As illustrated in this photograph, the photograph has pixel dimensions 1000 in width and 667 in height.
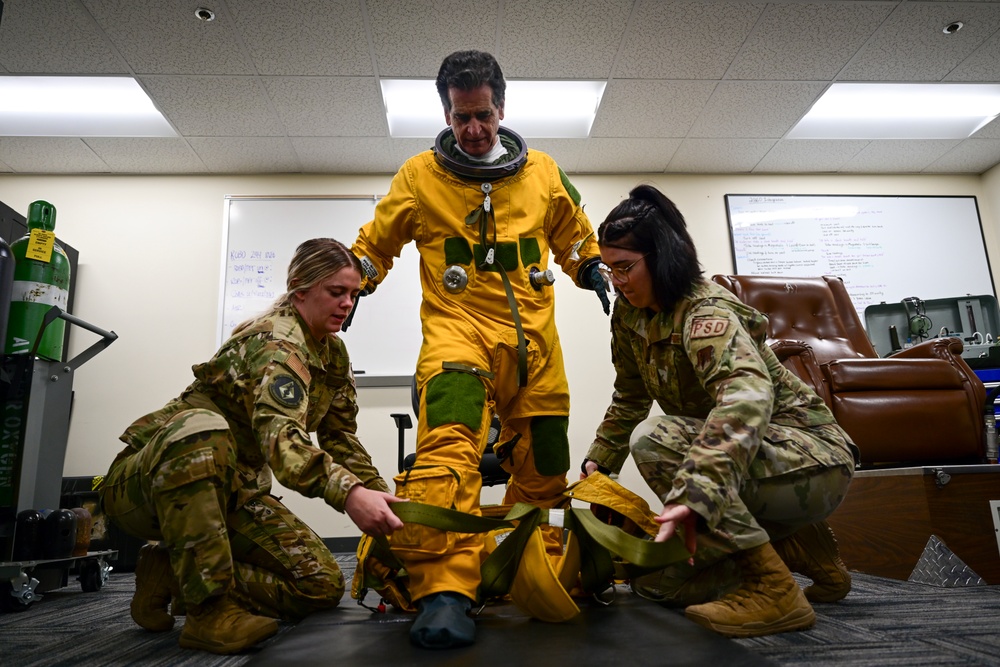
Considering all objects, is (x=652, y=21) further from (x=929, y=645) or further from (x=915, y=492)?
(x=929, y=645)

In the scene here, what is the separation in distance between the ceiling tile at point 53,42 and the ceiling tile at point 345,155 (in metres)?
1.09

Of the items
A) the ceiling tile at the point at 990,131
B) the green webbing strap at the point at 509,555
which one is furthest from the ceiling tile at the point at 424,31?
the ceiling tile at the point at 990,131

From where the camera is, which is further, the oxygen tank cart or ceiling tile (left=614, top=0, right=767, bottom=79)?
ceiling tile (left=614, top=0, right=767, bottom=79)

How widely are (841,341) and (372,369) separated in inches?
108

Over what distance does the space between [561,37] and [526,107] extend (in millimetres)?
640

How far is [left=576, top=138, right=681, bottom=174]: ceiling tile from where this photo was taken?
4.11m

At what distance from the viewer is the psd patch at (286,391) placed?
1.24 metres

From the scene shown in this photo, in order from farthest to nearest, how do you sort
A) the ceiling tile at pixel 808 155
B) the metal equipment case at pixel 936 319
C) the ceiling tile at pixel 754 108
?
the ceiling tile at pixel 808 155
the ceiling tile at pixel 754 108
the metal equipment case at pixel 936 319

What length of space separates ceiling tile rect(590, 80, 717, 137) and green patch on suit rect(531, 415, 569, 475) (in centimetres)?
255

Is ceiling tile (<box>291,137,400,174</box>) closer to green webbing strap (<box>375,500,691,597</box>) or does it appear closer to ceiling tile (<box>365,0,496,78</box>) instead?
ceiling tile (<box>365,0,496,78</box>)

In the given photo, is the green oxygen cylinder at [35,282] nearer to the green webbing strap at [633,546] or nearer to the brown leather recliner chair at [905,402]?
the green webbing strap at [633,546]

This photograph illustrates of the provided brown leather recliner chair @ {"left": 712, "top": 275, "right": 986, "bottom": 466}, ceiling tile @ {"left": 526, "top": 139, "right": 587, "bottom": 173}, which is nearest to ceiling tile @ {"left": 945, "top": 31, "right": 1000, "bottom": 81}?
brown leather recliner chair @ {"left": 712, "top": 275, "right": 986, "bottom": 466}

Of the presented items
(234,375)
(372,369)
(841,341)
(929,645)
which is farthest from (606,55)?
(929,645)

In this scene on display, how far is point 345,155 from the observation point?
13.6 feet
